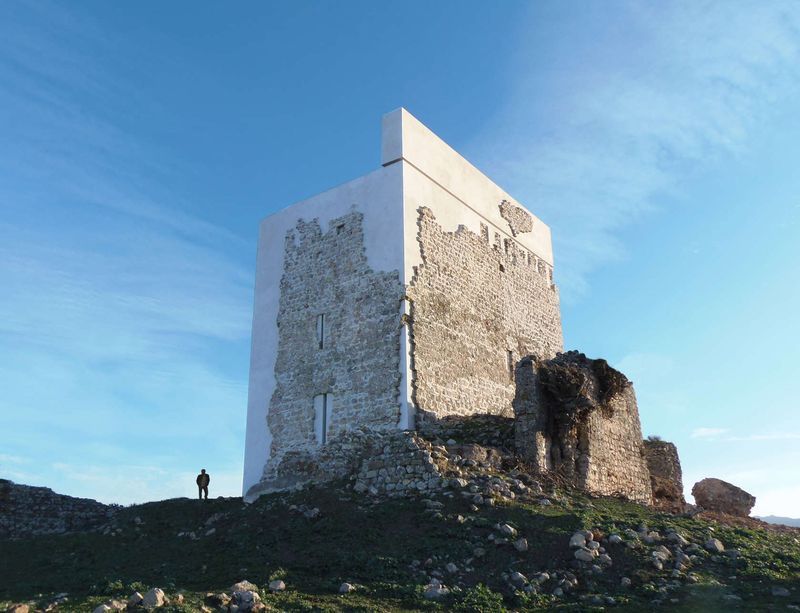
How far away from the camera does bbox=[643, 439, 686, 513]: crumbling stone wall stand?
19.0 m

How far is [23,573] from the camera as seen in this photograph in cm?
1334

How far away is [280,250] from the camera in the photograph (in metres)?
20.0

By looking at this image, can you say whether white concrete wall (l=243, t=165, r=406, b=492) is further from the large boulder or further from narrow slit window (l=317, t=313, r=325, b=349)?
the large boulder

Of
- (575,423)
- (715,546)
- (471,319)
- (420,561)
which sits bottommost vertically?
(420,561)

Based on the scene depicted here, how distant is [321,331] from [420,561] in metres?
8.35

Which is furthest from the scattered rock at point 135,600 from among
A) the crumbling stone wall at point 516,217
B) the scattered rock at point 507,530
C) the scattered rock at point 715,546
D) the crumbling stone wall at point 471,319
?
the crumbling stone wall at point 516,217

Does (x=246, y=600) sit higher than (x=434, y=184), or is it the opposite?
(x=434, y=184)

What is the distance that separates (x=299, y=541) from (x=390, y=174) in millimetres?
9207

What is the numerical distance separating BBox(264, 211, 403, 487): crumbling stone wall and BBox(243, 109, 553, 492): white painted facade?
28cm

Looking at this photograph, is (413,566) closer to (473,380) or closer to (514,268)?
(473,380)

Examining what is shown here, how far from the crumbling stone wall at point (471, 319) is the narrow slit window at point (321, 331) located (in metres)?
2.60

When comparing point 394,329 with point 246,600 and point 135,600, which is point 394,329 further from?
point 135,600

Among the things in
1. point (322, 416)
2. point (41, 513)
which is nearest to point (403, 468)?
point (322, 416)

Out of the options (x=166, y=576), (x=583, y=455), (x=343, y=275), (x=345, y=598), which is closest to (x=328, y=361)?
(x=343, y=275)
